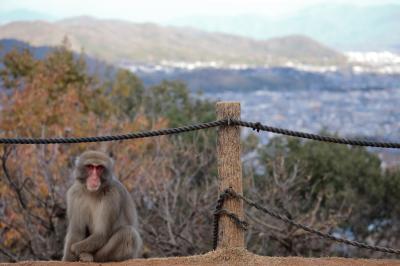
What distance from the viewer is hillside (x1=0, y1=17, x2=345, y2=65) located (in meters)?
83.9

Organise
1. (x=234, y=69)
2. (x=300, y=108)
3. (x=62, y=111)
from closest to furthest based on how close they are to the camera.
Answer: (x=62, y=111) → (x=300, y=108) → (x=234, y=69)

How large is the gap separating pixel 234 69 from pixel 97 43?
750 inches

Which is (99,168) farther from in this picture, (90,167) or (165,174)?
(165,174)

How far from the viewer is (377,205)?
18344mm

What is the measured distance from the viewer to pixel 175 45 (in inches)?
4011

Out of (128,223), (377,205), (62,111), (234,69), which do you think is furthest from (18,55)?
(234,69)

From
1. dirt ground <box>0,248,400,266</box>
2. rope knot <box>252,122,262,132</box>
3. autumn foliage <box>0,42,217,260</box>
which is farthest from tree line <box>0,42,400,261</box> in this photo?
rope knot <box>252,122,262,132</box>

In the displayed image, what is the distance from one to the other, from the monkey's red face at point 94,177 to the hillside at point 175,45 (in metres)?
68.8

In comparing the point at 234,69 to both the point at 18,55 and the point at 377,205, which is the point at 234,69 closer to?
the point at 18,55

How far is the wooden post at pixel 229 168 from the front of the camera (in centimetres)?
432

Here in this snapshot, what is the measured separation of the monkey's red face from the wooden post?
0.94 m

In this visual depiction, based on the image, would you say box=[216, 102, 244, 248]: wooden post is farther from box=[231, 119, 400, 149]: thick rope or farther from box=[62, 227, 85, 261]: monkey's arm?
box=[62, 227, 85, 261]: monkey's arm

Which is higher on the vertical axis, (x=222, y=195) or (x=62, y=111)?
(x=62, y=111)

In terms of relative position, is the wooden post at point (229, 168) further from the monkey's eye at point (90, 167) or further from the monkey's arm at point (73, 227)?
the monkey's arm at point (73, 227)
